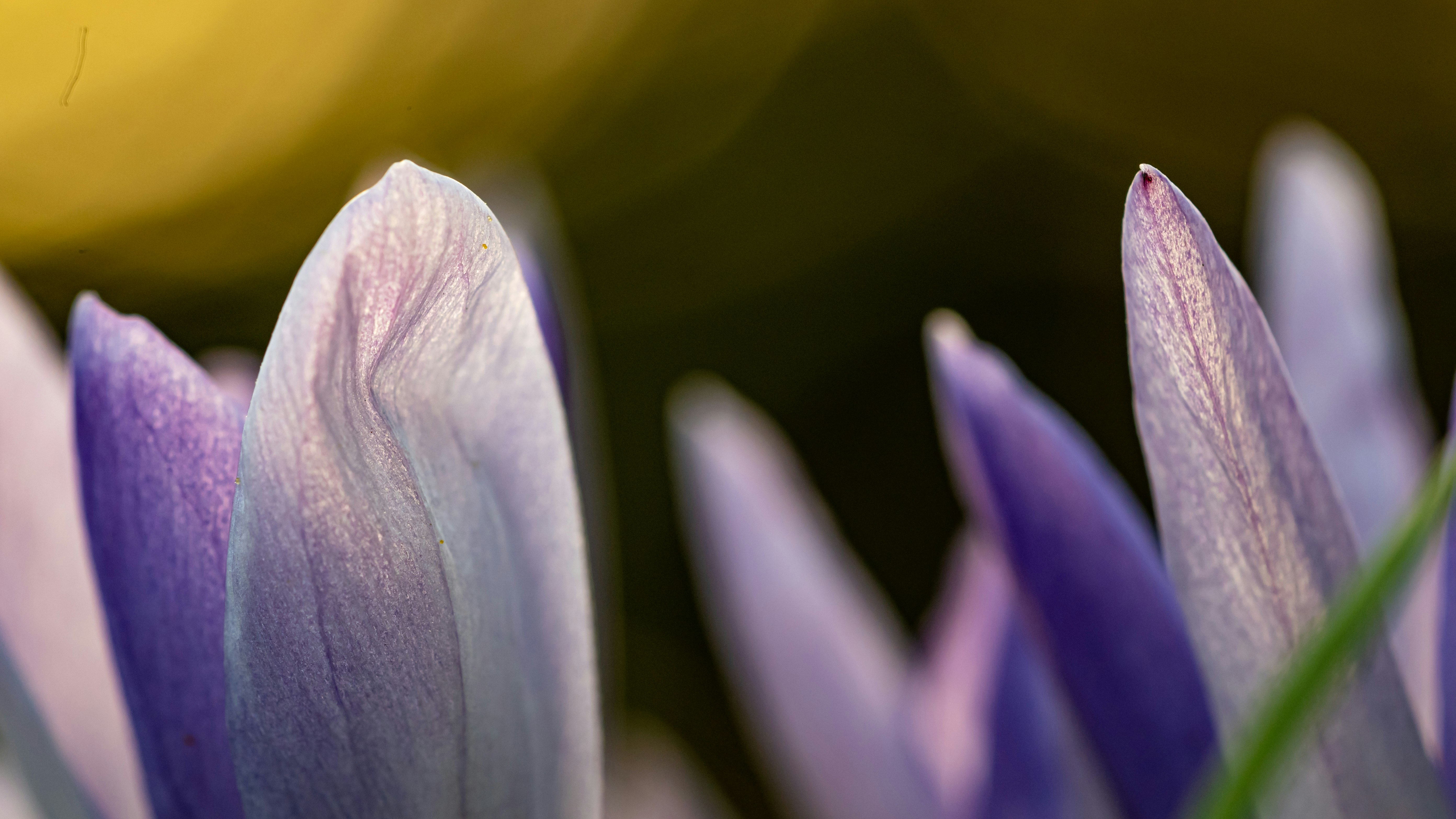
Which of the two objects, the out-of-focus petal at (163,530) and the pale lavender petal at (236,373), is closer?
the out-of-focus petal at (163,530)

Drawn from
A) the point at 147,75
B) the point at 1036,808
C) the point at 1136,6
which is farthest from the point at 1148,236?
the point at 1136,6

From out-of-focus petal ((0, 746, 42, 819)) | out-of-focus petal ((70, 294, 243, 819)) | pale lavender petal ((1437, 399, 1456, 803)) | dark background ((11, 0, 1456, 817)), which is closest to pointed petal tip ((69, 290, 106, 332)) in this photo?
out-of-focus petal ((70, 294, 243, 819))

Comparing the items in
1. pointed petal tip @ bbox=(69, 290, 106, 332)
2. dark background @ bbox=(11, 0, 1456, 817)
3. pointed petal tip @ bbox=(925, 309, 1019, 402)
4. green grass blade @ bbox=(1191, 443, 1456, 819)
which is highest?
dark background @ bbox=(11, 0, 1456, 817)

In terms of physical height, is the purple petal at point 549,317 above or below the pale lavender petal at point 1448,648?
above

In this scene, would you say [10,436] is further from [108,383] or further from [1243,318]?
[1243,318]

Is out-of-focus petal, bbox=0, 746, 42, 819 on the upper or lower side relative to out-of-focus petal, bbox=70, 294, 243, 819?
lower

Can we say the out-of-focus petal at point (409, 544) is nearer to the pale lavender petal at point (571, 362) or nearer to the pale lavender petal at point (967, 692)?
the pale lavender petal at point (571, 362)

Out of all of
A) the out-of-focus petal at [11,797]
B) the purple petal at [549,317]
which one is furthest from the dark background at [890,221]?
the purple petal at [549,317]

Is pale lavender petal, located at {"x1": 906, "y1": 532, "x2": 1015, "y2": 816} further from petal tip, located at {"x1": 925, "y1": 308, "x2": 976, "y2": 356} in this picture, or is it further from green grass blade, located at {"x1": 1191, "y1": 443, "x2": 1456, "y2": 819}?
green grass blade, located at {"x1": 1191, "y1": 443, "x2": 1456, "y2": 819}
